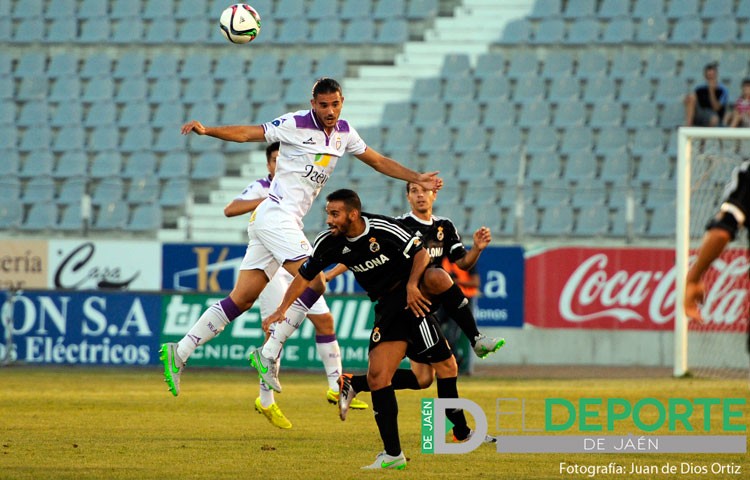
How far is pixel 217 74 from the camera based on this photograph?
22.6 m

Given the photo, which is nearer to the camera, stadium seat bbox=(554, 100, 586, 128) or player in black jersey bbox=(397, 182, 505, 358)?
player in black jersey bbox=(397, 182, 505, 358)

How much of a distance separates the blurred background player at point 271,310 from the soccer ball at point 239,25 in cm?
92

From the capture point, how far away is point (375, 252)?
25.4 ft

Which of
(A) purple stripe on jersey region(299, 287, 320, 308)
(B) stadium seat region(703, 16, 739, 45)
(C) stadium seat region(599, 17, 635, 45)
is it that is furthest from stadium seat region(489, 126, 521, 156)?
(A) purple stripe on jersey region(299, 287, 320, 308)

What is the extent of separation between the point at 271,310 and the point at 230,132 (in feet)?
6.88

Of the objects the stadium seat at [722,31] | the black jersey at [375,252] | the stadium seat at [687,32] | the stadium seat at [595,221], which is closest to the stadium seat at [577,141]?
the stadium seat at [595,221]

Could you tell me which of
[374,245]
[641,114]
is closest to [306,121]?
[374,245]

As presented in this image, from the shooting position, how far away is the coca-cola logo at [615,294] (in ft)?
57.7

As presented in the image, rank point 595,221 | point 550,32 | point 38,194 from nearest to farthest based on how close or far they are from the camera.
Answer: point 595,221 < point 38,194 < point 550,32

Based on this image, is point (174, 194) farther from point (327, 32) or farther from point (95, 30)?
point (95, 30)

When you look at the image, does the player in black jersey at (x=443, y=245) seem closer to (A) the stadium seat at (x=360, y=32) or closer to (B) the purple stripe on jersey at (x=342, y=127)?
(B) the purple stripe on jersey at (x=342, y=127)

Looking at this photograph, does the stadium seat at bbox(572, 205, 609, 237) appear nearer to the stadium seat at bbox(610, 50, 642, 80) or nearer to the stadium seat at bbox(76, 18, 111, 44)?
the stadium seat at bbox(610, 50, 642, 80)

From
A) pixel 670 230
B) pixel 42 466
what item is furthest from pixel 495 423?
pixel 670 230

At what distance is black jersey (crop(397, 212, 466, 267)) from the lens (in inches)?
364
